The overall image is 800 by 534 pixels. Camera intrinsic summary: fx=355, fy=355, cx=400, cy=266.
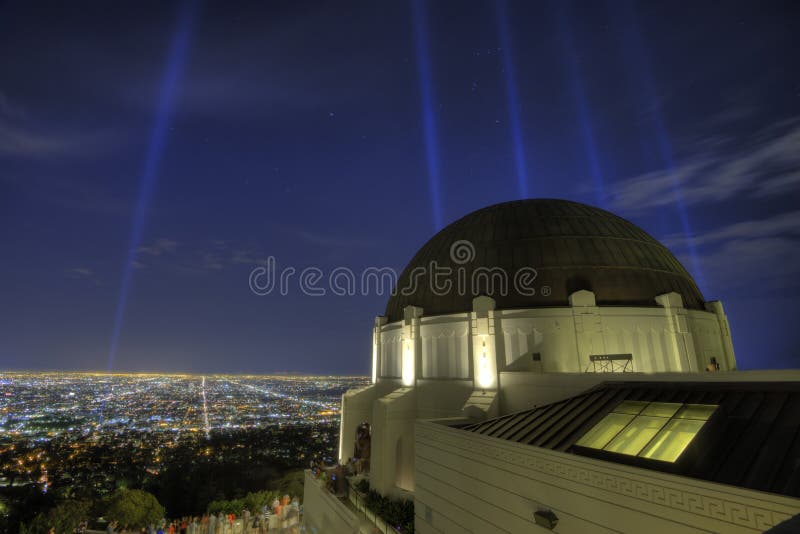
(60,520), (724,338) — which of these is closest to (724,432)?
(724,338)

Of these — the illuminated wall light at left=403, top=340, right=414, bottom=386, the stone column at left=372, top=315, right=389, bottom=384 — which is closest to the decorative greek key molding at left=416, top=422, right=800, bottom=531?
the illuminated wall light at left=403, top=340, right=414, bottom=386

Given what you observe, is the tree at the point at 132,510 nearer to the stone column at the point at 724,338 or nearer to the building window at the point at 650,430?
the building window at the point at 650,430

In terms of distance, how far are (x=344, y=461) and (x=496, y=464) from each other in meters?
21.5

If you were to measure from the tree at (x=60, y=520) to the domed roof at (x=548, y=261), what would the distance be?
3504 cm

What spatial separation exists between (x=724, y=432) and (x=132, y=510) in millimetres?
46417

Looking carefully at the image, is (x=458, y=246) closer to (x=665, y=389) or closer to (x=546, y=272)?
(x=546, y=272)

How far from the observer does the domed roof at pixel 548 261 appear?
22.8m

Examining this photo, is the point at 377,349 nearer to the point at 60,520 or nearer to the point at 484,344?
the point at 484,344

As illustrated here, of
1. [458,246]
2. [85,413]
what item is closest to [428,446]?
[458,246]

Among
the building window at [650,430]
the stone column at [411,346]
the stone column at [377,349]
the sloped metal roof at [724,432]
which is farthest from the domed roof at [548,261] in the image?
the building window at [650,430]

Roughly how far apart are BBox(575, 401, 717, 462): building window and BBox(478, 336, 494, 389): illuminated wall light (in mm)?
10514

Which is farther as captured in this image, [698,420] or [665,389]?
[665,389]

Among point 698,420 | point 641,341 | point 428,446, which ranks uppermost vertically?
point 641,341

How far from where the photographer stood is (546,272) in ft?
76.6
